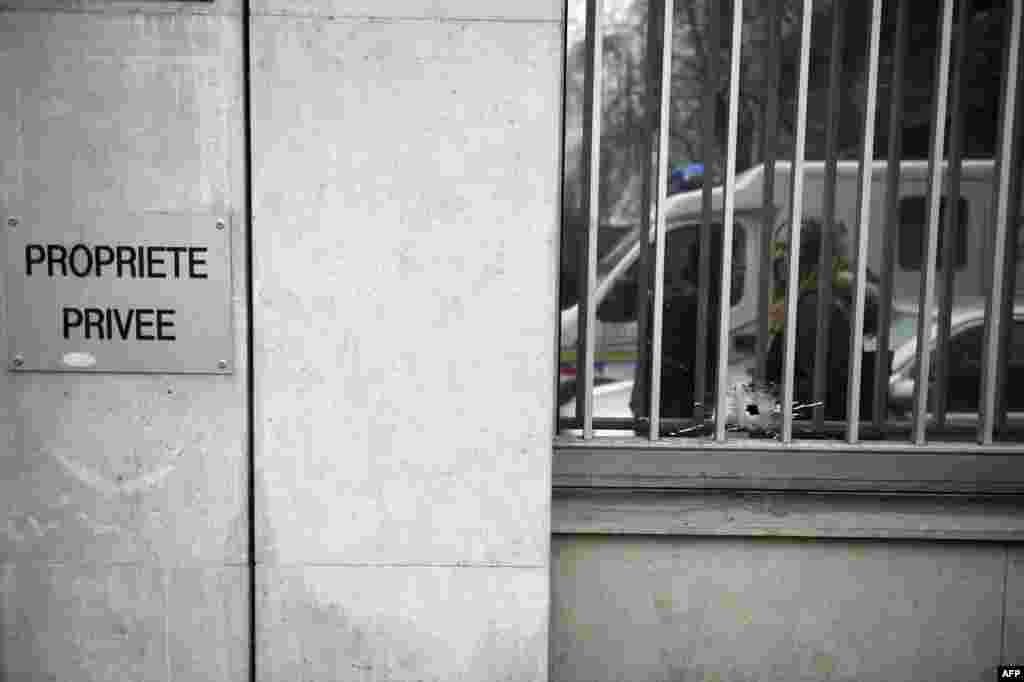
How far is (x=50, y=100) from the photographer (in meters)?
2.63

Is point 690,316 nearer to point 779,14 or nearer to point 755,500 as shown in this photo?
point 755,500

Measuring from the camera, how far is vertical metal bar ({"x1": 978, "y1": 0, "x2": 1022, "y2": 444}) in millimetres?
3057

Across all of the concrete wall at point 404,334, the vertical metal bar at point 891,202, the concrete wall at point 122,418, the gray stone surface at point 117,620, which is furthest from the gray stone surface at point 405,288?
the vertical metal bar at point 891,202

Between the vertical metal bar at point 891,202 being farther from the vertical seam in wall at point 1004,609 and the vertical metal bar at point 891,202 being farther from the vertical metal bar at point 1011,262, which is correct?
the vertical seam in wall at point 1004,609

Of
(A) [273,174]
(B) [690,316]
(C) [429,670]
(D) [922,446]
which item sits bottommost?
(C) [429,670]

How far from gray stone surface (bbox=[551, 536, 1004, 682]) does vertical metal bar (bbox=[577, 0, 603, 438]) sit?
1.65 ft

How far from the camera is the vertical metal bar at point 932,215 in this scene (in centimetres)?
304

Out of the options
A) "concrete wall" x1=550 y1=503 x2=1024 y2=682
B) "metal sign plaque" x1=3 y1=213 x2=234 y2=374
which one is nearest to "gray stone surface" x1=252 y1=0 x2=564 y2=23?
"metal sign plaque" x1=3 y1=213 x2=234 y2=374

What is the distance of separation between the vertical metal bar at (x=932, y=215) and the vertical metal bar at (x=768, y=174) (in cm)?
51

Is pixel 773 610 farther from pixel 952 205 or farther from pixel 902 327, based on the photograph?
pixel 902 327

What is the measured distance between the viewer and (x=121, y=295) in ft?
8.76

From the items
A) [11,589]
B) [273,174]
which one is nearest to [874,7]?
[273,174]

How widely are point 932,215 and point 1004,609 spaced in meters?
1.32

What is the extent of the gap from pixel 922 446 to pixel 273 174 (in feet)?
7.43
